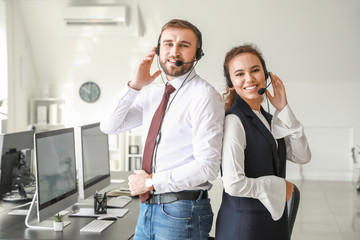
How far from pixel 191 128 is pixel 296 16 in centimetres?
579

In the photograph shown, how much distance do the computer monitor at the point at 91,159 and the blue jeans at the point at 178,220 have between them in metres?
1.28

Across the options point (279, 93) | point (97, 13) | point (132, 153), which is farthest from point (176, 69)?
point (132, 153)

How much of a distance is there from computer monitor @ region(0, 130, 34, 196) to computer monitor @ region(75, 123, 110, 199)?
59 cm

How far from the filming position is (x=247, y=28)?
24.3 ft

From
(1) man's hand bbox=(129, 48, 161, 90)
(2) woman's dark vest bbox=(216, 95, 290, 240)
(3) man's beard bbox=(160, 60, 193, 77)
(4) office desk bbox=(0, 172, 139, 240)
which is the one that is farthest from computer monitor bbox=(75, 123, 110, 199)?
(2) woman's dark vest bbox=(216, 95, 290, 240)

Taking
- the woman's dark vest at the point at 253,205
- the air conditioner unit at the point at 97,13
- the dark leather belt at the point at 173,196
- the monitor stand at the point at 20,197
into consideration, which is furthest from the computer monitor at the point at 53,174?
the air conditioner unit at the point at 97,13

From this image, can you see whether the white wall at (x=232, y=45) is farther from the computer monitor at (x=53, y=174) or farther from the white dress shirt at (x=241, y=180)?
the white dress shirt at (x=241, y=180)

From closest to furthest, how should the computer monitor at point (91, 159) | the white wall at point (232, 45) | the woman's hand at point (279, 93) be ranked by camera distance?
the woman's hand at point (279, 93) → the computer monitor at point (91, 159) → the white wall at point (232, 45)

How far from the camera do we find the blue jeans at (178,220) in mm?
1916

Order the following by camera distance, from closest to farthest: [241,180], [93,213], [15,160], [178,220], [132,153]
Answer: [241,180] < [178,220] < [93,213] < [15,160] < [132,153]

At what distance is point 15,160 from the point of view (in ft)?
11.9

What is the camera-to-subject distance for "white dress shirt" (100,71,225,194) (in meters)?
1.83

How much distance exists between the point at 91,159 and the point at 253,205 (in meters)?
1.76

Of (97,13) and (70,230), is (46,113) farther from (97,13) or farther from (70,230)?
(70,230)
